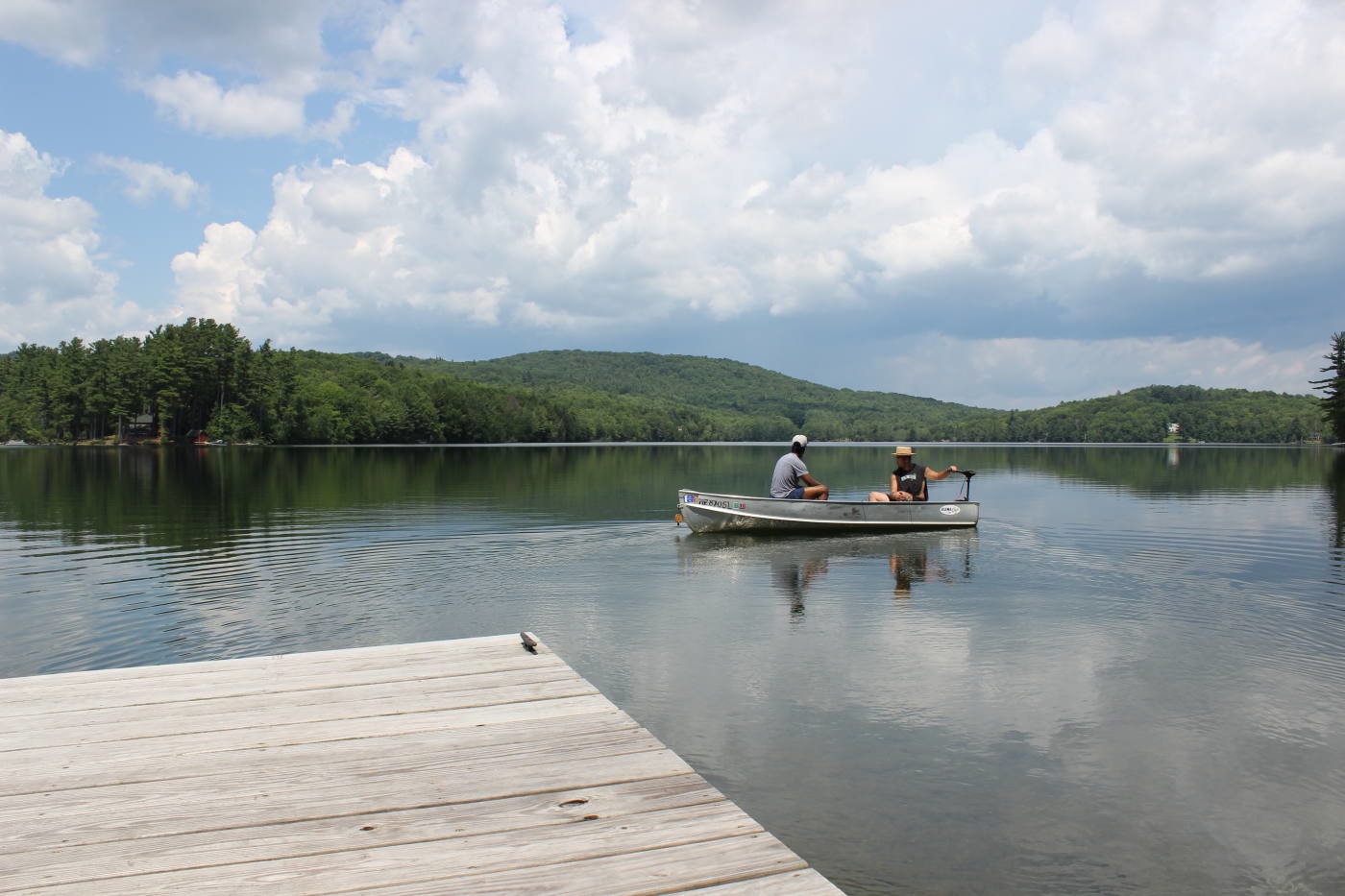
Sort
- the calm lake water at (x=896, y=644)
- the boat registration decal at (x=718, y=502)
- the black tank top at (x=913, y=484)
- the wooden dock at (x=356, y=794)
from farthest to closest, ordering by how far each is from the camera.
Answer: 1. the black tank top at (x=913, y=484)
2. the boat registration decal at (x=718, y=502)
3. the calm lake water at (x=896, y=644)
4. the wooden dock at (x=356, y=794)

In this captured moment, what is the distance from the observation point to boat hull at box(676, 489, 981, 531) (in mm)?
23906

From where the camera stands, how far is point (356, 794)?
4586 mm

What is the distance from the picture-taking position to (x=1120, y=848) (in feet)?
20.8

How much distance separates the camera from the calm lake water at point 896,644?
6.59 metres

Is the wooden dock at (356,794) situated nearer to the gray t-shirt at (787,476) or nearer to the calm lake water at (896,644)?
the calm lake water at (896,644)

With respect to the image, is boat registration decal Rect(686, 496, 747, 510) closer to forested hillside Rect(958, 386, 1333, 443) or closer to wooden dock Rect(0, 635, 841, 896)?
wooden dock Rect(0, 635, 841, 896)

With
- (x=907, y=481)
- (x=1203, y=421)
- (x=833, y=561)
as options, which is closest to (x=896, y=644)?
(x=833, y=561)

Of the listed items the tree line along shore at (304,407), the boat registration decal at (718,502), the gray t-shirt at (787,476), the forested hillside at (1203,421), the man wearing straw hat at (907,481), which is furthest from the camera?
the forested hillside at (1203,421)

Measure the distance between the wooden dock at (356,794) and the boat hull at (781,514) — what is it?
57.2 feet

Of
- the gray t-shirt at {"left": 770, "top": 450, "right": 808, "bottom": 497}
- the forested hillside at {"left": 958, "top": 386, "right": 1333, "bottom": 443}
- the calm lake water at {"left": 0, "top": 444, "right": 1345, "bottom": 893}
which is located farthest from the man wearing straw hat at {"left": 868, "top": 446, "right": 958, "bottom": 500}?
the forested hillside at {"left": 958, "top": 386, "right": 1333, "bottom": 443}

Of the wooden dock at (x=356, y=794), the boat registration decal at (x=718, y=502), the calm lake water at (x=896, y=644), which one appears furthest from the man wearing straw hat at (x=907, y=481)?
the wooden dock at (x=356, y=794)

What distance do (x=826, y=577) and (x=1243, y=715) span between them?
9.01 meters

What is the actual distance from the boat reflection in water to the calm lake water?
0.14 meters

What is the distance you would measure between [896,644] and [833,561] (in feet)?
26.3
